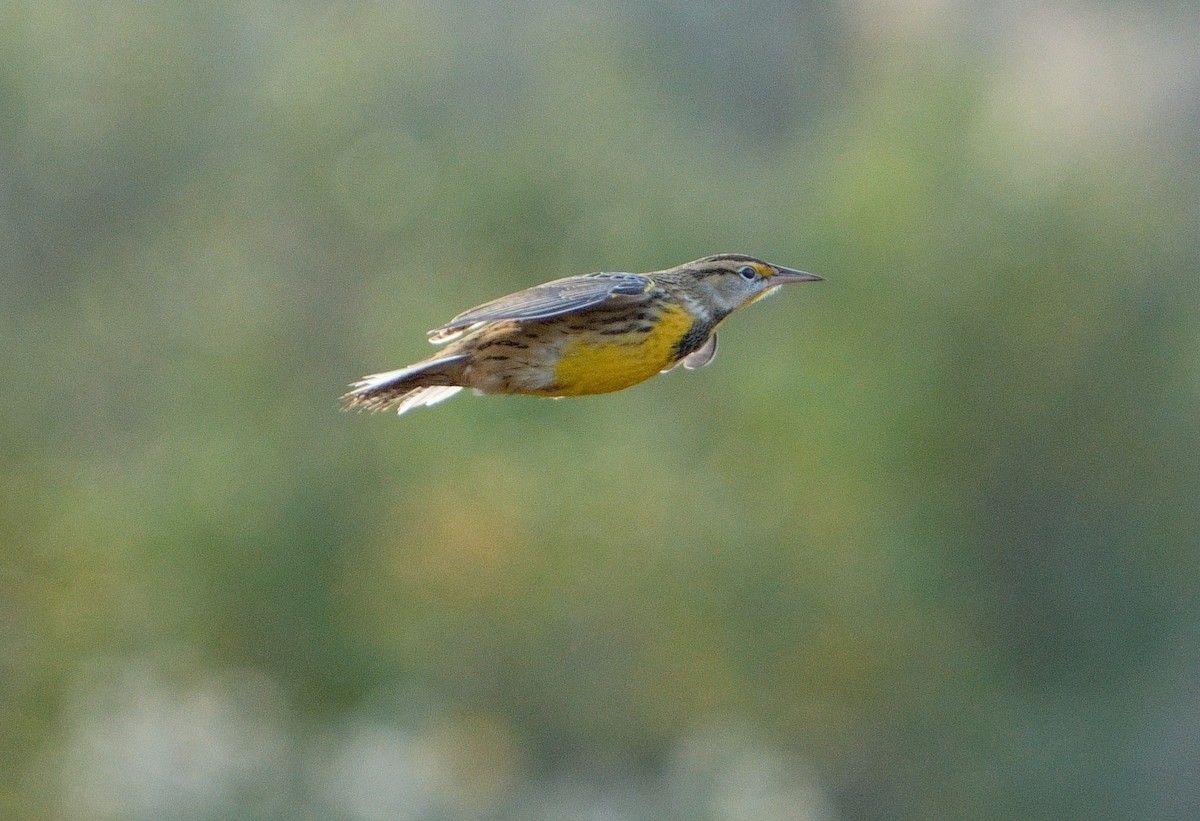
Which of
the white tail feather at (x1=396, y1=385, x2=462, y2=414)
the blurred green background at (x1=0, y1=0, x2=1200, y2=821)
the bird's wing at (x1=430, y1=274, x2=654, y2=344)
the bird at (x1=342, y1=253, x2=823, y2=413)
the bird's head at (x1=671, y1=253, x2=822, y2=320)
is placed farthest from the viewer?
the blurred green background at (x1=0, y1=0, x2=1200, y2=821)

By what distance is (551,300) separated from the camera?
19.2 feet

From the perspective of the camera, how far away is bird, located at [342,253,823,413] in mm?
5895

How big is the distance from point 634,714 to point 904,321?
314 inches

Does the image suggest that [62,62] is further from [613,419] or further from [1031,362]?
[1031,362]

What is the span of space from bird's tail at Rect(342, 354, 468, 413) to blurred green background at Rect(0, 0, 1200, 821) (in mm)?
13480

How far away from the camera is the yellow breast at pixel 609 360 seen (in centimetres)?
594

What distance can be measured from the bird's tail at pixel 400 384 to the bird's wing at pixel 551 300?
0.33 ft

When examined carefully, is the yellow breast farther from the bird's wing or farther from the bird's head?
the bird's head

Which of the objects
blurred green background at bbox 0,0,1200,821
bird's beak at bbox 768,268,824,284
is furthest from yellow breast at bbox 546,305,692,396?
blurred green background at bbox 0,0,1200,821

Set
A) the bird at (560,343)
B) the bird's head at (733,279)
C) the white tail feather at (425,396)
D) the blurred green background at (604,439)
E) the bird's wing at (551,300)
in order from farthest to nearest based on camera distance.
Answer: the blurred green background at (604,439), the bird's head at (733,279), the white tail feather at (425,396), the bird at (560,343), the bird's wing at (551,300)

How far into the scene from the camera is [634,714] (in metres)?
22.3

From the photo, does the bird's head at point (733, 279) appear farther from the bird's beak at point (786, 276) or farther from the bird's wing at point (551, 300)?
the bird's wing at point (551, 300)

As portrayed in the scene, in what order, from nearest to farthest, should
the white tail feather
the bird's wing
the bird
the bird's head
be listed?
the bird's wing → the bird → the white tail feather → the bird's head

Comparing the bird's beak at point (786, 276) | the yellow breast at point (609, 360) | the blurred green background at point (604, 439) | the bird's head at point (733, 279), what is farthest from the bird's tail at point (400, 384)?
the blurred green background at point (604, 439)
